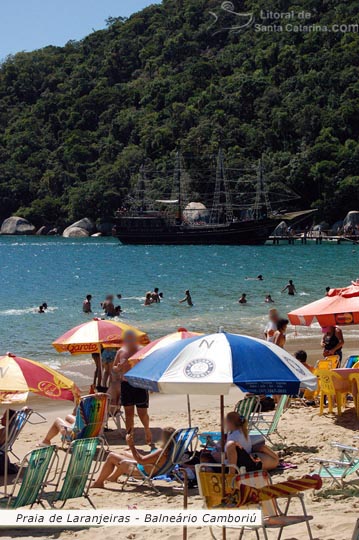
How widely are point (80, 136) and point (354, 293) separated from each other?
141996 millimetres

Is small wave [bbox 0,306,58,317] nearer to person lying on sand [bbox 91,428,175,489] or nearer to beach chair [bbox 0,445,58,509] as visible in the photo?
person lying on sand [bbox 91,428,175,489]

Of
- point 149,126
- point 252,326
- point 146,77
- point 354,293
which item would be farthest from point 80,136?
point 354,293

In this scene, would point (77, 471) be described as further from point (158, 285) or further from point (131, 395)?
point (158, 285)

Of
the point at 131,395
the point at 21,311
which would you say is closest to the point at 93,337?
the point at 131,395

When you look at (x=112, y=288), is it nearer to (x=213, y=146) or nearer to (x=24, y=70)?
(x=213, y=146)

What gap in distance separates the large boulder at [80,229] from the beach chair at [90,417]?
115739 millimetres

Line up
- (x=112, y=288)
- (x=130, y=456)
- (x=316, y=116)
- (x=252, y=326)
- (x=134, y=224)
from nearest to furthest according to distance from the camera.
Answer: (x=130, y=456) < (x=252, y=326) < (x=112, y=288) < (x=134, y=224) < (x=316, y=116)

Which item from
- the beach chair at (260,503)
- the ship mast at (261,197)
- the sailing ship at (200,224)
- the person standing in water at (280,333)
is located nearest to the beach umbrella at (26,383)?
the beach chair at (260,503)

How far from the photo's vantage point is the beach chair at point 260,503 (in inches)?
253

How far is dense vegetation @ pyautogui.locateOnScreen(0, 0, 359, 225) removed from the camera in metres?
120

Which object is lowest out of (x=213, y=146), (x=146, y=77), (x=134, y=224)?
(x=134, y=224)

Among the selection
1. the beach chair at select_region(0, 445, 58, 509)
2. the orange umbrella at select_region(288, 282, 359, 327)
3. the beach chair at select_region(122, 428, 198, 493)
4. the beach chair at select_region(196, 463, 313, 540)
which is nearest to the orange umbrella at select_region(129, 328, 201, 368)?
the beach chair at select_region(122, 428, 198, 493)

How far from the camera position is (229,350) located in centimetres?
689

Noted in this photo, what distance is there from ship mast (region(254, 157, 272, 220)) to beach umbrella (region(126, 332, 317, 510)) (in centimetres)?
9525
